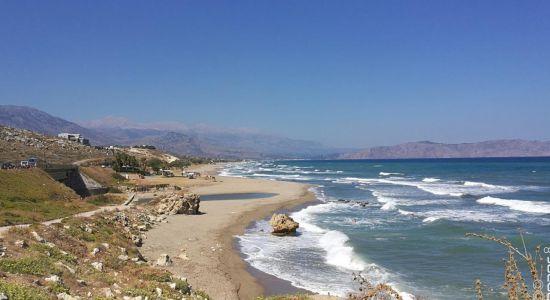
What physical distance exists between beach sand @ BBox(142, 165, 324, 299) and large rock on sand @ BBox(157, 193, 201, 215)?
112 cm

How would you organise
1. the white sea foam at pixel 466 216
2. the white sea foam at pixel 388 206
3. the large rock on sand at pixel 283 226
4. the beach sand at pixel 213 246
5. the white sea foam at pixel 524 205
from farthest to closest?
the white sea foam at pixel 388 206 < the white sea foam at pixel 524 205 < the white sea foam at pixel 466 216 < the large rock on sand at pixel 283 226 < the beach sand at pixel 213 246

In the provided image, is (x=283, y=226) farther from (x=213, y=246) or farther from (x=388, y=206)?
(x=388, y=206)

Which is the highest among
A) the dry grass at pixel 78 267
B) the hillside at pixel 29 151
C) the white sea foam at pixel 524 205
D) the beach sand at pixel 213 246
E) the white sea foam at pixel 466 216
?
the hillside at pixel 29 151

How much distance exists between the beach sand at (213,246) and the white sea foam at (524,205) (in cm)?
1941

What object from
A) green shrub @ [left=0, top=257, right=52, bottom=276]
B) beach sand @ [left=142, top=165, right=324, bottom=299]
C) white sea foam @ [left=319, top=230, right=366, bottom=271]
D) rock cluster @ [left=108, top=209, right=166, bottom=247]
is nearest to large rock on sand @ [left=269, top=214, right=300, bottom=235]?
white sea foam @ [left=319, top=230, right=366, bottom=271]

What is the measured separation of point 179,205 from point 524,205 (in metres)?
30.8

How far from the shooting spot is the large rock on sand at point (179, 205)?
3631 centimetres

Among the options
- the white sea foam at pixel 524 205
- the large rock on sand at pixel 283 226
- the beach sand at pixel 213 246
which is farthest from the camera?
the white sea foam at pixel 524 205

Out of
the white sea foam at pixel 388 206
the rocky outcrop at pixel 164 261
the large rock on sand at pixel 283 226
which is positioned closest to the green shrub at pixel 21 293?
the rocky outcrop at pixel 164 261

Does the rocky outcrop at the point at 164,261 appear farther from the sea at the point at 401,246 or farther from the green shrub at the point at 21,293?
the green shrub at the point at 21,293

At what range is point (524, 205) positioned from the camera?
4228cm

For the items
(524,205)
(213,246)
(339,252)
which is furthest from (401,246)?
(524,205)

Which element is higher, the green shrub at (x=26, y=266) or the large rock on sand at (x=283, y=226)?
the green shrub at (x=26, y=266)

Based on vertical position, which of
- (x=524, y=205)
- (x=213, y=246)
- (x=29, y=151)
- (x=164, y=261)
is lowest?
(x=213, y=246)
